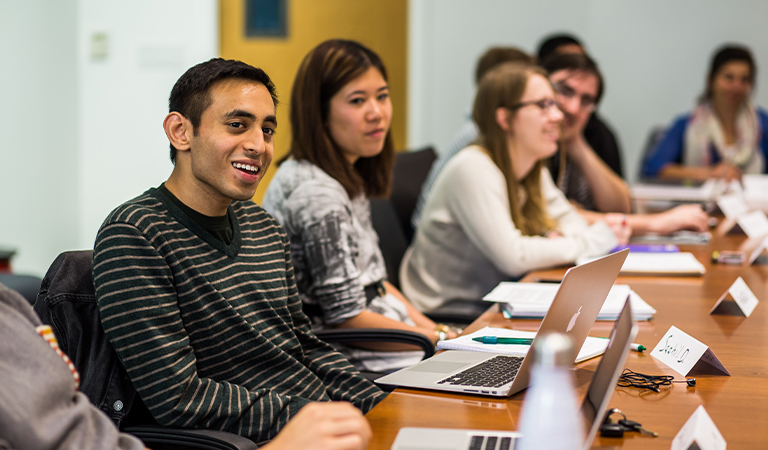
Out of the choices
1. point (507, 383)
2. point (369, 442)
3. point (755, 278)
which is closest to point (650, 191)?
point (755, 278)

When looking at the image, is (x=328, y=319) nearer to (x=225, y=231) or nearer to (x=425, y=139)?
(x=225, y=231)

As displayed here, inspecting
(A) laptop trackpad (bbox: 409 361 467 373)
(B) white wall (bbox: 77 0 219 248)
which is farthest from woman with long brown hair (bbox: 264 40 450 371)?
(B) white wall (bbox: 77 0 219 248)

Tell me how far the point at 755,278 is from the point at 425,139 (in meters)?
2.99

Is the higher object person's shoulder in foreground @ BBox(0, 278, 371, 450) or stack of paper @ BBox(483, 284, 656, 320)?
person's shoulder in foreground @ BBox(0, 278, 371, 450)

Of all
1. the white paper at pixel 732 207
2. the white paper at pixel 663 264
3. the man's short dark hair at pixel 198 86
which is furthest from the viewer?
the white paper at pixel 732 207

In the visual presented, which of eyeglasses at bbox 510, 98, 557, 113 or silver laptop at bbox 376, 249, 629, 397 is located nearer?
silver laptop at bbox 376, 249, 629, 397

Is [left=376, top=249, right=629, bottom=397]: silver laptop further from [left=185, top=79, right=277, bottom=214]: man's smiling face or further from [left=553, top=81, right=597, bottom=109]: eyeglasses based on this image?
[left=553, top=81, right=597, bottom=109]: eyeglasses

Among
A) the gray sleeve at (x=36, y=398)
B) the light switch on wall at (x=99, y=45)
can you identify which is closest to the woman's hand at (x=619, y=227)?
the gray sleeve at (x=36, y=398)

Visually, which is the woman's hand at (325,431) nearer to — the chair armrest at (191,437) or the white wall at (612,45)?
the chair armrest at (191,437)

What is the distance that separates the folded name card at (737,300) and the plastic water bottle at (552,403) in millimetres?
1103

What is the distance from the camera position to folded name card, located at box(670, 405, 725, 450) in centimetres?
79

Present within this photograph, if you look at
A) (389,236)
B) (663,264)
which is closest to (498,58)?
(389,236)

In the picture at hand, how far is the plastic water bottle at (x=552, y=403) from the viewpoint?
0.50 m

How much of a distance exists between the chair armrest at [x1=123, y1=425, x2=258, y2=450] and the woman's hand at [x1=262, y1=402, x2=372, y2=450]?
0.26 m
